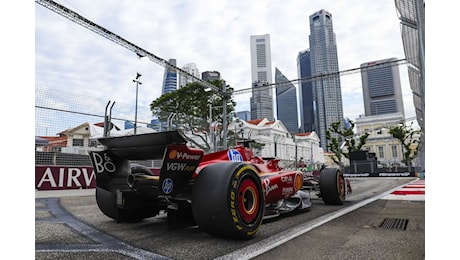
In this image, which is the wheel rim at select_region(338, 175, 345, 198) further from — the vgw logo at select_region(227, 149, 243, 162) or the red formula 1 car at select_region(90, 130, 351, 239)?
the vgw logo at select_region(227, 149, 243, 162)

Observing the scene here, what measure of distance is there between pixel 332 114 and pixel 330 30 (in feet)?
57.0

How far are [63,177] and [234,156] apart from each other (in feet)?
28.2

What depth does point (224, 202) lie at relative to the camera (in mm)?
2643

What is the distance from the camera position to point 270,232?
10.7 ft

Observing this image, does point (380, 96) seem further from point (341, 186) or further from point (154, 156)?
point (154, 156)

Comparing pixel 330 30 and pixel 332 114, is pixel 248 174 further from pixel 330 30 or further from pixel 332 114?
pixel 332 114

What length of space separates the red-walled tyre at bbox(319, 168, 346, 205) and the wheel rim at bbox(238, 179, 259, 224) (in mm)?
2968

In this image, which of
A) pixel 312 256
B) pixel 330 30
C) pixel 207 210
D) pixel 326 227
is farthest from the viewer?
pixel 330 30

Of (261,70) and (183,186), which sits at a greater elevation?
(261,70)

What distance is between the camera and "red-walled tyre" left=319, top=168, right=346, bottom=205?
18.4 ft

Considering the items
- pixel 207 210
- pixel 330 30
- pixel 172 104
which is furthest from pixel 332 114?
pixel 207 210

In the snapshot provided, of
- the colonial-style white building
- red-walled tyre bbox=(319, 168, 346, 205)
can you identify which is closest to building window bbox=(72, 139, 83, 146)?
red-walled tyre bbox=(319, 168, 346, 205)

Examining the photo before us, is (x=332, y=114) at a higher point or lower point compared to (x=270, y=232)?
higher

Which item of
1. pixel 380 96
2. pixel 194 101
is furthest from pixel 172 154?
pixel 380 96
